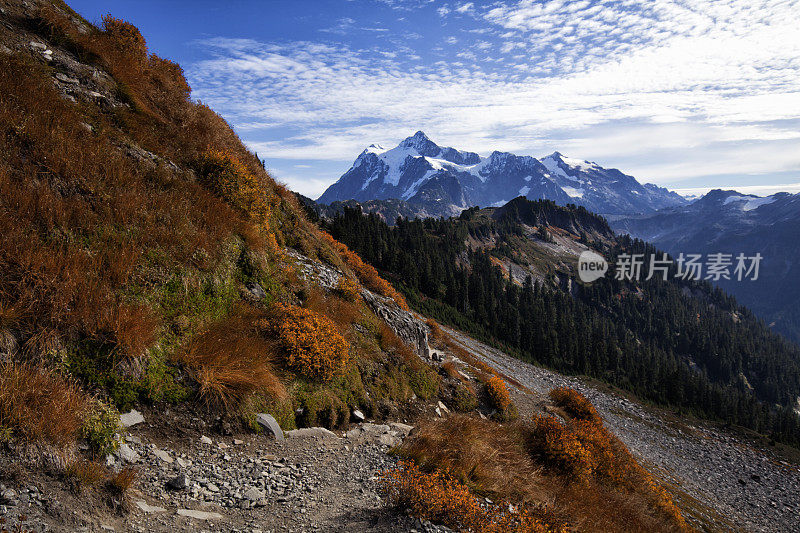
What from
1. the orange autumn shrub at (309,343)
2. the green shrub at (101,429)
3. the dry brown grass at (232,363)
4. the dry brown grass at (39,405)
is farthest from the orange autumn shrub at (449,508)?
the dry brown grass at (39,405)

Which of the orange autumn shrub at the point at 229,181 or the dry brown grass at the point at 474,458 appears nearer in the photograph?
the dry brown grass at the point at 474,458

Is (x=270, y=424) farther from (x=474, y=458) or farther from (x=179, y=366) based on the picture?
(x=474, y=458)

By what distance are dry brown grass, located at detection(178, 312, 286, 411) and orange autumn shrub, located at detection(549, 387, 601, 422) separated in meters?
21.2

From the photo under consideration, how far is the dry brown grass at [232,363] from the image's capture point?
25.3 feet

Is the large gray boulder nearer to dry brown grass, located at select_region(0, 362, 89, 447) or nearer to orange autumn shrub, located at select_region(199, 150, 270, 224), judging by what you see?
dry brown grass, located at select_region(0, 362, 89, 447)

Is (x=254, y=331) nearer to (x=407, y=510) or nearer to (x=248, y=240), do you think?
(x=248, y=240)

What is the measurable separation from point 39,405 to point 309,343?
5.69 m

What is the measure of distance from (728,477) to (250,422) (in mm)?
65842

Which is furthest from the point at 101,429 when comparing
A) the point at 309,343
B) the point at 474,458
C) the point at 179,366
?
the point at 474,458

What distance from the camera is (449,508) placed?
20.8 ft

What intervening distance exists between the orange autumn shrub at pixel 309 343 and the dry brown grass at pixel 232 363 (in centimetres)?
51

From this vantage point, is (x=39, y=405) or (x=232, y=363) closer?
(x=39, y=405)

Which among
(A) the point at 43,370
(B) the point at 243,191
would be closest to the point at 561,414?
(B) the point at 243,191

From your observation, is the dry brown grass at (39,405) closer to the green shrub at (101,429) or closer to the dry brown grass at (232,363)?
the green shrub at (101,429)
